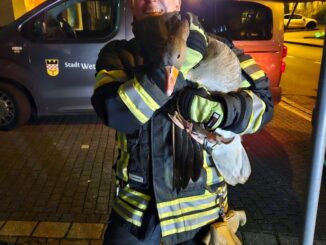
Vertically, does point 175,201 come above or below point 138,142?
below

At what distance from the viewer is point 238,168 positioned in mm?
1675

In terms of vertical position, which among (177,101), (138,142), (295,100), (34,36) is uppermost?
(177,101)

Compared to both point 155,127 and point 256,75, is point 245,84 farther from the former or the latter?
point 155,127

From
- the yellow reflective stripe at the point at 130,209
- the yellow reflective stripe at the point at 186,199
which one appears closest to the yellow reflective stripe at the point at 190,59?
the yellow reflective stripe at the point at 186,199

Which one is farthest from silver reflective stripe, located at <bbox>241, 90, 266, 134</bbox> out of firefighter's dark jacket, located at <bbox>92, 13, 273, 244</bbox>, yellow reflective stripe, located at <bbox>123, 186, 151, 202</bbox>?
yellow reflective stripe, located at <bbox>123, 186, 151, 202</bbox>

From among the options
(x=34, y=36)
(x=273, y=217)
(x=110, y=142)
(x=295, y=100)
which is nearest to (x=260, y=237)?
(x=273, y=217)

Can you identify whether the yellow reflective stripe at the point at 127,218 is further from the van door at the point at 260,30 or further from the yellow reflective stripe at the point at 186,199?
the van door at the point at 260,30

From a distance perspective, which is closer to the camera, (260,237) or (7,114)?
(260,237)

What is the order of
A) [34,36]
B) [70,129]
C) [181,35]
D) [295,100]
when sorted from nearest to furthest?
[181,35] < [34,36] < [70,129] < [295,100]

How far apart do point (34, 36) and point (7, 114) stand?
115cm

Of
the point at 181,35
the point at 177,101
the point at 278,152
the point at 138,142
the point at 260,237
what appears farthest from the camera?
the point at 278,152

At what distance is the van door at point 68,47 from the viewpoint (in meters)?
A: 5.26

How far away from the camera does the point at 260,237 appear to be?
10.00 ft

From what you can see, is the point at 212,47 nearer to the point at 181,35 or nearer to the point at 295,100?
the point at 181,35
